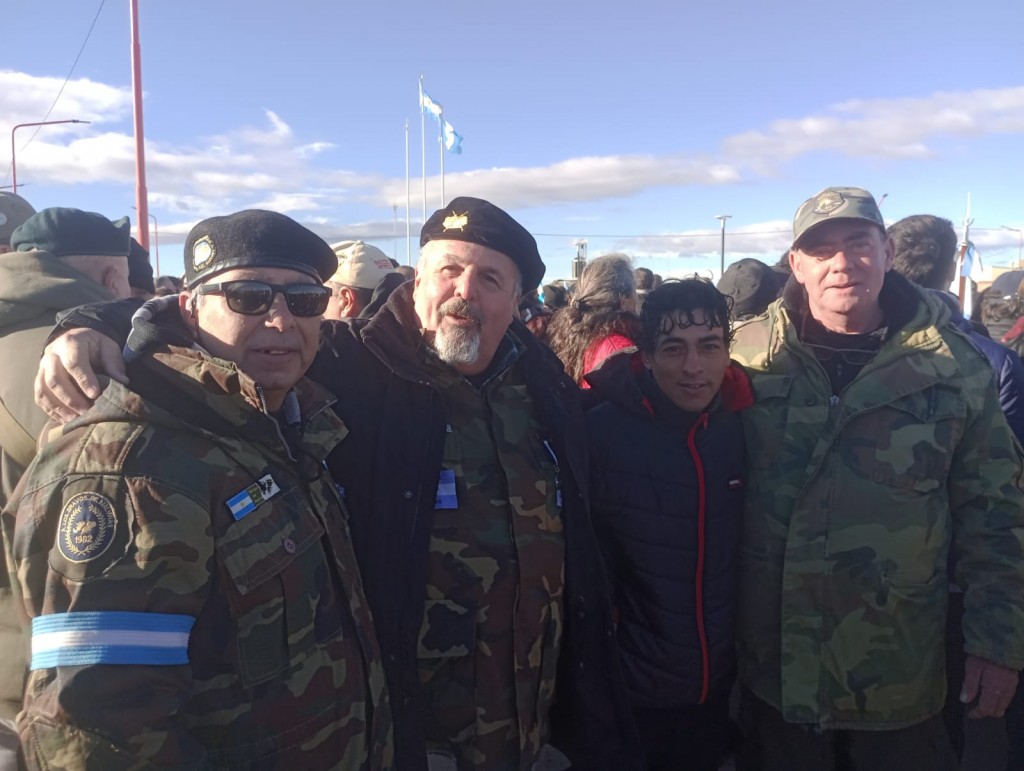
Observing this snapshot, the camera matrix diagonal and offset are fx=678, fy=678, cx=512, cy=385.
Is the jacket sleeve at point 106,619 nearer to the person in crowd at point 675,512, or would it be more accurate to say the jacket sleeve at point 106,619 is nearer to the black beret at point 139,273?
the person in crowd at point 675,512

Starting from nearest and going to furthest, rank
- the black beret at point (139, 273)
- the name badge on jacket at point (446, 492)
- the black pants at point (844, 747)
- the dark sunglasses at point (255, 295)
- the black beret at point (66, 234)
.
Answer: the dark sunglasses at point (255, 295)
the name badge on jacket at point (446, 492)
the black pants at point (844, 747)
the black beret at point (66, 234)
the black beret at point (139, 273)

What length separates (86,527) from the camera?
1.36 metres

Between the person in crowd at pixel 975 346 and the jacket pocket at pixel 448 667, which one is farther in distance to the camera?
the person in crowd at pixel 975 346

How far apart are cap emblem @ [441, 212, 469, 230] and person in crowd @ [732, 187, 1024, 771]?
132 cm

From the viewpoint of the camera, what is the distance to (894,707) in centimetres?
245

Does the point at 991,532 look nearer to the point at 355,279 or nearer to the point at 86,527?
the point at 86,527

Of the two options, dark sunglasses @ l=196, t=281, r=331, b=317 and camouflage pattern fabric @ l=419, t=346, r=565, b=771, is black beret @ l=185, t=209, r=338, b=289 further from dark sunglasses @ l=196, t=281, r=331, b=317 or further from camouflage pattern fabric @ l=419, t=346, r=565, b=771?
camouflage pattern fabric @ l=419, t=346, r=565, b=771

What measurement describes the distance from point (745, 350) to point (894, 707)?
1437 mm

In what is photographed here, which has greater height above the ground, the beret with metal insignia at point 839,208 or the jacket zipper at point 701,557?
the beret with metal insignia at point 839,208

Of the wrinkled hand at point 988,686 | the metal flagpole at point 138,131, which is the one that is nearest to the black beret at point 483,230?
the wrinkled hand at point 988,686

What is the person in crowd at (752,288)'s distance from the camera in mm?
4793

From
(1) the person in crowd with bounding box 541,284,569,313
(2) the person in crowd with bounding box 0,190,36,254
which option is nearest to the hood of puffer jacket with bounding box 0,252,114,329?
(2) the person in crowd with bounding box 0,190,36,254

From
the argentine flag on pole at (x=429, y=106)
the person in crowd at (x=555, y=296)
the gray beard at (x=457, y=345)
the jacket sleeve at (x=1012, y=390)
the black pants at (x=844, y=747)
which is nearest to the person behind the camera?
the gray beard at (x=457, y=345)

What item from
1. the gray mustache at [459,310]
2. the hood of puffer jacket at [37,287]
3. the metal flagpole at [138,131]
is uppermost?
the metal flagpole at [138,131]
